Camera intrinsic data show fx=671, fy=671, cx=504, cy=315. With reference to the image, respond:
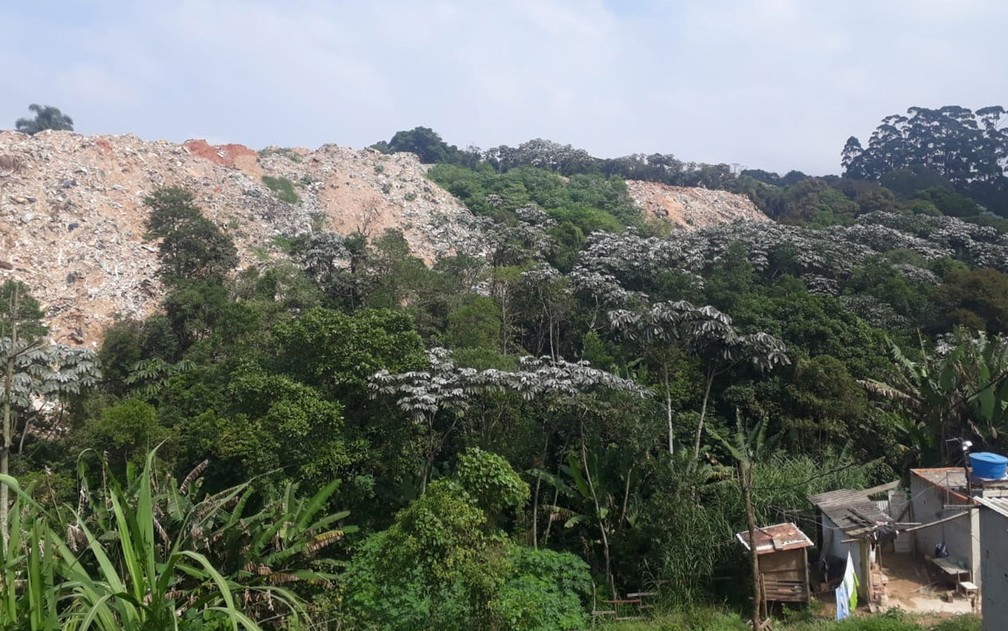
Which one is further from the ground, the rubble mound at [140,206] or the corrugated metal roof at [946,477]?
the rubble mound at [140,206]

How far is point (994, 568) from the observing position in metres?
7.61

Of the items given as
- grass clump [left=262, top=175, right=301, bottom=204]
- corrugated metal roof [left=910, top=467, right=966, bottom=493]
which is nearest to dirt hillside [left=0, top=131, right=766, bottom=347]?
grass clump [left=262, top=175, right=301, bottom=204]

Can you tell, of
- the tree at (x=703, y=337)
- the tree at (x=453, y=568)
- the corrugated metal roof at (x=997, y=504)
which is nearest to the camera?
the tree at (x=453, y=568)

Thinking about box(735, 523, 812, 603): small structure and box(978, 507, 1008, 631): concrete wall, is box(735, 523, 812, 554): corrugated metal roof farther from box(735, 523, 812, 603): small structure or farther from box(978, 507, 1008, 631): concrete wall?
box(978, 507, 1008, 631): concrete wall

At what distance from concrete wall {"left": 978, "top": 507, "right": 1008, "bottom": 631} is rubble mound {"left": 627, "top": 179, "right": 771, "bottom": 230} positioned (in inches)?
1362

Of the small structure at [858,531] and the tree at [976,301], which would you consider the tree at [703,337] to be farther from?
the tree at [976,301]

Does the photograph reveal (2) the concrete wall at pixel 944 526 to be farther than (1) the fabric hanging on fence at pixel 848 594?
Yes

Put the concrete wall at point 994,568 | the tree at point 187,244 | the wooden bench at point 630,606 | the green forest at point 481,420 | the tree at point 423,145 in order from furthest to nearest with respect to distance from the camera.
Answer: the tree at point 423,145 → the tree at point 187,244 → the wooden bench at point 630,606 → the green forest at point 481,420 → the concrete wall at point 994,568

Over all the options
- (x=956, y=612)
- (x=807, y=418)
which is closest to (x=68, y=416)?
(x=807, y=418)

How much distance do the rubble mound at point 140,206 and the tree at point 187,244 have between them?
92.4 inches

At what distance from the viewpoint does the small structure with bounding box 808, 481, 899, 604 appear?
32.8 feet

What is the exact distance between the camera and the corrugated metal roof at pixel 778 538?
10266 mm

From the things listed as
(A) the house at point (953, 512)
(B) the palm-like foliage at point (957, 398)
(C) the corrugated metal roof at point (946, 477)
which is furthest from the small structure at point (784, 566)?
(B) the palm-like foliage at point (957, 398)

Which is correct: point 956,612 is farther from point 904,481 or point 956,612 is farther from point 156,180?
point 156,180
